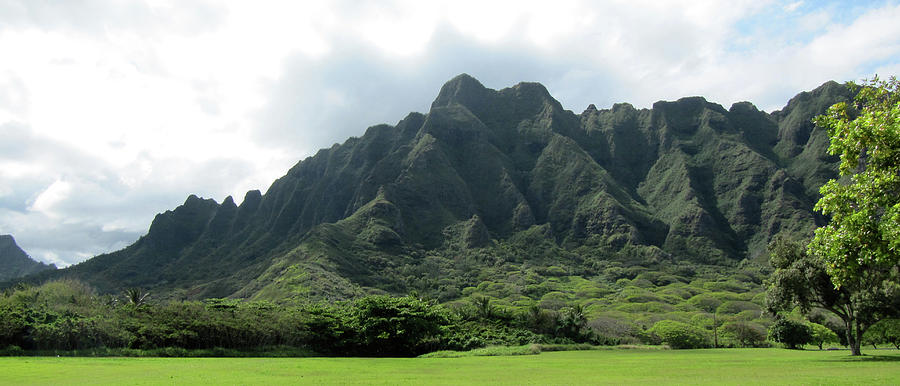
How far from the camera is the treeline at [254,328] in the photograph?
183ft

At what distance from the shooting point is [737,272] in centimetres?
18738

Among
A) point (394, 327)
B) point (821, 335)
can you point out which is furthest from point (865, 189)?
point (821, 335)

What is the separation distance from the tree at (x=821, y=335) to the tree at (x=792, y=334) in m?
4.59

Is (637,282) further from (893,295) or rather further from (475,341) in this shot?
(893,295)

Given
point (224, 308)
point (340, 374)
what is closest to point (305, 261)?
point (224, 308)

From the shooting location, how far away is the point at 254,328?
62.2m

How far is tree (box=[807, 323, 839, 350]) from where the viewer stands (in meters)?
76.6

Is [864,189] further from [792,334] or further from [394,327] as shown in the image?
[792,334]

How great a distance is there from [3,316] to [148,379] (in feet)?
115

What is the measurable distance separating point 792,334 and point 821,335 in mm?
9864

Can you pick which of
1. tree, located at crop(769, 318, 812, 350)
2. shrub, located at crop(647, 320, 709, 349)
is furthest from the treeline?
tree, located at crop(769, 318, 812, 350)

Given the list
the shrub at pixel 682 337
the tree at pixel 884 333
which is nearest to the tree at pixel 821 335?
the tree at pixel 884 333

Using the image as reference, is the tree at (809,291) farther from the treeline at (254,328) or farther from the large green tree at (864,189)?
the treeline at (254,328)

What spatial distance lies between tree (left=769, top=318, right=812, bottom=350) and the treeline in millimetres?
28220
